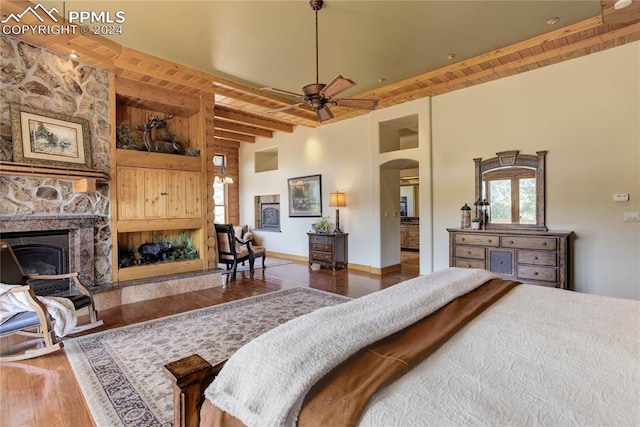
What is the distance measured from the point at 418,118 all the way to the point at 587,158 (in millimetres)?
2506

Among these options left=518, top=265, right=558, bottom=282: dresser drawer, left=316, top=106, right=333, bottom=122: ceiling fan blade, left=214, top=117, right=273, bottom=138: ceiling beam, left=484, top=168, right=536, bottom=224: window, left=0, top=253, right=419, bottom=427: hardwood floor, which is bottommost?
left=0, top=253, right=419, bottom=427: hardwood floor

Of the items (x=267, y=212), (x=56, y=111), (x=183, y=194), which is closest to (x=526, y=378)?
(x=183, y=194)

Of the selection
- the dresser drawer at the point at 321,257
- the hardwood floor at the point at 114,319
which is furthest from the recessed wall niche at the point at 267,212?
the dresser drawer at the point at 321,257

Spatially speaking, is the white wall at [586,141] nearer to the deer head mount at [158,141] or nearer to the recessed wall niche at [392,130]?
the recessed wall niche at [392,130]

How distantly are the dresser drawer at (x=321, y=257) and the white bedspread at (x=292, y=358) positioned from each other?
4.98 m

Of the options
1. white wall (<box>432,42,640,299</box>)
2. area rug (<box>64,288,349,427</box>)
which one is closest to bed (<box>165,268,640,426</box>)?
area rug (<box>64,288,349,427</box>)

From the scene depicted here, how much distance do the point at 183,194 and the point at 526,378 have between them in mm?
5112

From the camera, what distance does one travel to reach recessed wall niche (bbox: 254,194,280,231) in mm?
8602

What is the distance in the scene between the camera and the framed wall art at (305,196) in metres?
7.38

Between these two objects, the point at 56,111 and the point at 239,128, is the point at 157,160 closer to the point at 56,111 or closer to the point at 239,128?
the point at 56,111

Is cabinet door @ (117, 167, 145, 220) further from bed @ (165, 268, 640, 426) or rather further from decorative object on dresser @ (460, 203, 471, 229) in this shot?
decorative object on dresser @ (460, 203, 471, 229)

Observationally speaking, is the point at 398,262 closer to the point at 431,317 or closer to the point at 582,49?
the point at 582,49

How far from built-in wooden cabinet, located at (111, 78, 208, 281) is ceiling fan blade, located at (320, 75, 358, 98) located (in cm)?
300

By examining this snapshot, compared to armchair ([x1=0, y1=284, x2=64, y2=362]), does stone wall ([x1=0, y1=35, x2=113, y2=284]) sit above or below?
Answer: above
